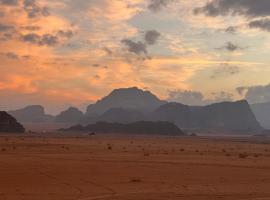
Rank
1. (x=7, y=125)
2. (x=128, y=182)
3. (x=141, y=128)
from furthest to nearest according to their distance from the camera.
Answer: (x=141, y=128) < (x=7, y=125) < (x=128, y=182)

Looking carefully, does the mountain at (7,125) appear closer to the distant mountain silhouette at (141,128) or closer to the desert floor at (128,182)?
the distant mountain silhouette at (141,128)

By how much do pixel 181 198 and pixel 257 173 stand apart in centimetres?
1250

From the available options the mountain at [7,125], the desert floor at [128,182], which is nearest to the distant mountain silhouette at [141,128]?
the mountain at [7,125]

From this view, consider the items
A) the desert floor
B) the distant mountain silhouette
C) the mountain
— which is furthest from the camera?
the distant mountain silhouette

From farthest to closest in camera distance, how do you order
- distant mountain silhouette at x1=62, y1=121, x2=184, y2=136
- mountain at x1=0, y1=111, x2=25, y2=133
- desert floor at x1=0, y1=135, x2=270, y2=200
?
distant mountain silhouette at x1=62, y1=121, x2=184, y2=136 → mountain at x1=0, y1=111, x2=25, y2=133 → desert floor at x1=0, y1=135, x2=270, y2=200

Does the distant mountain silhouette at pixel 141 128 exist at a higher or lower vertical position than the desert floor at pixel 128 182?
higher

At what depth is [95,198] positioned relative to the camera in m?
17.7

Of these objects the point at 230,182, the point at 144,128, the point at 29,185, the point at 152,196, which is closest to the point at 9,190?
the point at 29,185

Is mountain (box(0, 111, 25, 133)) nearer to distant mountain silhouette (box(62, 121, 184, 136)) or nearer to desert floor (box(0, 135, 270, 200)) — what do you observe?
distant mountain silhouette (box(62, 121, 184, 136))

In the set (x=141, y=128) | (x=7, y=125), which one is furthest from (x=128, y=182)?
(x=141, y=128)

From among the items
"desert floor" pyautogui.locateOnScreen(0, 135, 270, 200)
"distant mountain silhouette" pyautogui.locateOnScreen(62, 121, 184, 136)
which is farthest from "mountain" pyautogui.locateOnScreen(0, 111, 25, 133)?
"desert floor" pyautogui.locateOnScreen(0, 135, 270, 200)

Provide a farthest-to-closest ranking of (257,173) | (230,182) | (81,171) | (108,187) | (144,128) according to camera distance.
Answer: (144,128)
(257,173)
(81,171)
(230,182)
(108,187)

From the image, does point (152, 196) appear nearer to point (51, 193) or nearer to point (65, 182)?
point (51, 193)

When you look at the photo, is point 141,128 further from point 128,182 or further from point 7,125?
point 128,182
